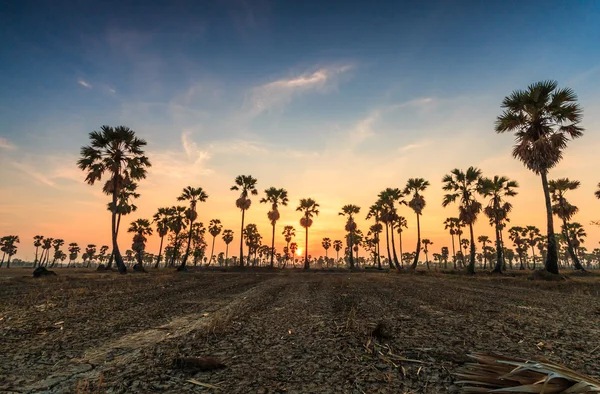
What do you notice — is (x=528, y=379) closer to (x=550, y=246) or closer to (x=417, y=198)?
(x=550, y=246)

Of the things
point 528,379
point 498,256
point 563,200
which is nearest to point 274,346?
point 528,379

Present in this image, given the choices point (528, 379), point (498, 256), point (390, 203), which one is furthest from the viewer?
point (390, 203)

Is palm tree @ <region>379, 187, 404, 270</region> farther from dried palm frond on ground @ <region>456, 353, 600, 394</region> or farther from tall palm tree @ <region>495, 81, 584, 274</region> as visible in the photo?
dried palm frond on ground @ <region>456, 353, 600, 394</region>

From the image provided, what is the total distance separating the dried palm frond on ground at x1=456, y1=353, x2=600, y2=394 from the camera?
73.6 inches

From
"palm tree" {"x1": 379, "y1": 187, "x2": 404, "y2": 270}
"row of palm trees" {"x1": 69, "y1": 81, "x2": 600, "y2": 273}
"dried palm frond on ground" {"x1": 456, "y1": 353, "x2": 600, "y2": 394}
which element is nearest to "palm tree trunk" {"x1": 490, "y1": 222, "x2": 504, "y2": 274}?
"row of palm trees" {"x1": 69, "y1": 81, "x2": 600, "y2": 273}

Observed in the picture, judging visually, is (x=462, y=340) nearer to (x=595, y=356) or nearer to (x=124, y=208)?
(x=595, y=356)

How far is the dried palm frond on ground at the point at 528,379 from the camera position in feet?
6.13

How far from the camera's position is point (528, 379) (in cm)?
207

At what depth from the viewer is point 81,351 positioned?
4184mm

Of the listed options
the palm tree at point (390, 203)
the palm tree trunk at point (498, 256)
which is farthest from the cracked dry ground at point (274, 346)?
the palm tree at point (390, 203)

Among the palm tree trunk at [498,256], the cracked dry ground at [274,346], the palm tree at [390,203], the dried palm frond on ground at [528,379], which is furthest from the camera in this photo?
the palm tree at [390,203]

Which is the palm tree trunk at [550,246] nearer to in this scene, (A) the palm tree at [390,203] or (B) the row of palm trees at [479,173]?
(B) the row of palm trees at [479,173]

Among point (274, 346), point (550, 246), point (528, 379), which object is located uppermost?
point (550, 246)

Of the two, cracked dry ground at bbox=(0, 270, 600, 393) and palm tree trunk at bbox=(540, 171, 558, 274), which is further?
palm tree trunk at bbox=(540, 171, 558, 274)
